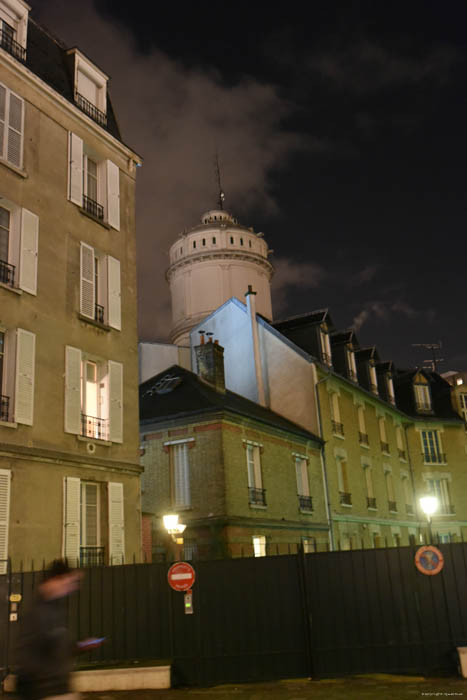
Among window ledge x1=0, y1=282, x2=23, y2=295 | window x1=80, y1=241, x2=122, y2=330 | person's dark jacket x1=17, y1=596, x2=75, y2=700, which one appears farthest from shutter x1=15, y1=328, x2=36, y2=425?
person's dark jacket x1=17, y1=596, x2=75, y2=700

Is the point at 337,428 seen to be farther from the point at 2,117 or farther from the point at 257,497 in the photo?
the point at 2,117

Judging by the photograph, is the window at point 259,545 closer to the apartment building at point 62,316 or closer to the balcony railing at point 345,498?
the balcony railing at point 345,498

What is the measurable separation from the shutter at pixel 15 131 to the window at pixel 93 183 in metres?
1.56

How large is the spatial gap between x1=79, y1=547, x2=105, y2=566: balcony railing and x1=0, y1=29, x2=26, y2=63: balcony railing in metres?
11.1

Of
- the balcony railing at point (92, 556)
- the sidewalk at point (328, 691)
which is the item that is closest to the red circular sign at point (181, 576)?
the sidewalk at point (328, 691)

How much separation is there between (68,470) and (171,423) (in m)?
9.18

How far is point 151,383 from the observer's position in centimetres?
2762

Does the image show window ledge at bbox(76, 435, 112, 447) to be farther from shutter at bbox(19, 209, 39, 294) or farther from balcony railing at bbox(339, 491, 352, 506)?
balcony railing at bbox(339, 491, 352, 506)

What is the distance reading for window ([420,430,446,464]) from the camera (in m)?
37.8

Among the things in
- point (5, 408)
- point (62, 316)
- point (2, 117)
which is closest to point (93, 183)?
point (2, 117)

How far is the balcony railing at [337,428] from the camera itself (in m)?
28.8

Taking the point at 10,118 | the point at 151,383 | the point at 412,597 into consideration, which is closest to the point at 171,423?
the point at 151,383

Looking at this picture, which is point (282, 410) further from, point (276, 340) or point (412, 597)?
point (412, 597)

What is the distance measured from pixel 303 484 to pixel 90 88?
16304 millimetres
